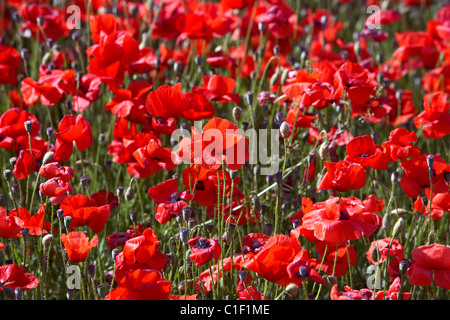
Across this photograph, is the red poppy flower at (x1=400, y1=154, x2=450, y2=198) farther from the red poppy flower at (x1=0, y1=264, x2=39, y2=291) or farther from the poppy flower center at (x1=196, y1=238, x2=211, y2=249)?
the red poppy flower at (x1=0, y1=264, x2=39, y2=291)

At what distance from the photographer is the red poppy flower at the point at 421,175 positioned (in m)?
1.48

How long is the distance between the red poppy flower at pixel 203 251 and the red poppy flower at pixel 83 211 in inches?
9.4

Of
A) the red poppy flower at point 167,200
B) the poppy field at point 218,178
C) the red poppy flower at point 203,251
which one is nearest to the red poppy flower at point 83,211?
the poppy field at point 218,178

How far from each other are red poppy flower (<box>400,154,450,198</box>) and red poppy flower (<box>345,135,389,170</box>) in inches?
2.6

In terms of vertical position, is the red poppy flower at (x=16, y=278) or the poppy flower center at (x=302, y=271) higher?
the poppy flower center at (x=302, y=271)

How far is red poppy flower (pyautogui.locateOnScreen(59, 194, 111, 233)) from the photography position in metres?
1.37

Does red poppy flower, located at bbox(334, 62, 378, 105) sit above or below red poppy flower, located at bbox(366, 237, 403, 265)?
above

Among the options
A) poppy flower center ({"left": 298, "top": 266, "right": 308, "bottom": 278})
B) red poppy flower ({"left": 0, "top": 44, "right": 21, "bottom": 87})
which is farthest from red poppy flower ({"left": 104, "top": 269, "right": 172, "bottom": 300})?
red poppy flower ({"left": 0, "top": 44, "right": 21, "bottom": 87})

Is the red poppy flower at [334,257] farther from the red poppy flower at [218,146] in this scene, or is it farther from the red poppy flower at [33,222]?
the red poppy flower at [33,222]

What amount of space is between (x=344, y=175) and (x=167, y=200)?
411 millimetres

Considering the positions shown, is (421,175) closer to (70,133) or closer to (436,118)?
(436,118)

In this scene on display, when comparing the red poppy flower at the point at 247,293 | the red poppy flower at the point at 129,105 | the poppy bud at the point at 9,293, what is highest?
the red poppy flower at the point at 129,105
